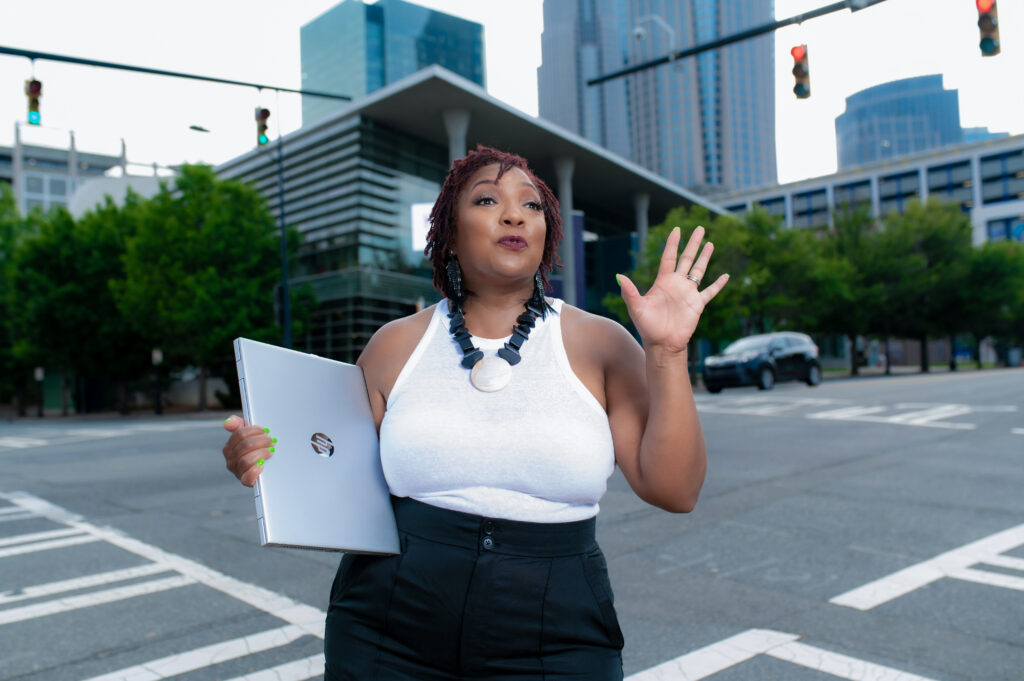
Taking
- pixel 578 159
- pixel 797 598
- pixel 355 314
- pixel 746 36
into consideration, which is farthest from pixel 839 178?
pixel 797 598

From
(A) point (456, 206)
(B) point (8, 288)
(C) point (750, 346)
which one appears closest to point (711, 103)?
(B) point (8, 288)

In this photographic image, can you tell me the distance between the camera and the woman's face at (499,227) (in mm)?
1904

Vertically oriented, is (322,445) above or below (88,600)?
above

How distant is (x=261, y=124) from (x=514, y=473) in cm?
1505

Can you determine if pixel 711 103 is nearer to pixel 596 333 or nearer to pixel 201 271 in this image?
pixel 201 271

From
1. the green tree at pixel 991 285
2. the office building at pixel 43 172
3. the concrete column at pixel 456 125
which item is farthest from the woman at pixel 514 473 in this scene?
the office building at pixel 43 172

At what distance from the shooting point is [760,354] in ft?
76.0

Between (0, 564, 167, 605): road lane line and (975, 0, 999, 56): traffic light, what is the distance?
39.9 feet

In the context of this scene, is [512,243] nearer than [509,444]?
No

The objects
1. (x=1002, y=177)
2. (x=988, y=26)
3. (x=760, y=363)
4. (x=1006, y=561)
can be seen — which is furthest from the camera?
(x=1002, y=177)

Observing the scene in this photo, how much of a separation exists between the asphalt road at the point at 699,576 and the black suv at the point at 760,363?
42.4 feet

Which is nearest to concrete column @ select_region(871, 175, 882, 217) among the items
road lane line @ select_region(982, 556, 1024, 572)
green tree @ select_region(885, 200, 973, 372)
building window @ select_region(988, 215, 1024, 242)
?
building window @ select_region(988, 215, 1024, 242)

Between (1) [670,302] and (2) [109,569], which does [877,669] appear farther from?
(2) [109,569]

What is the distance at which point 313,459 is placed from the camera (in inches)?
71.0
